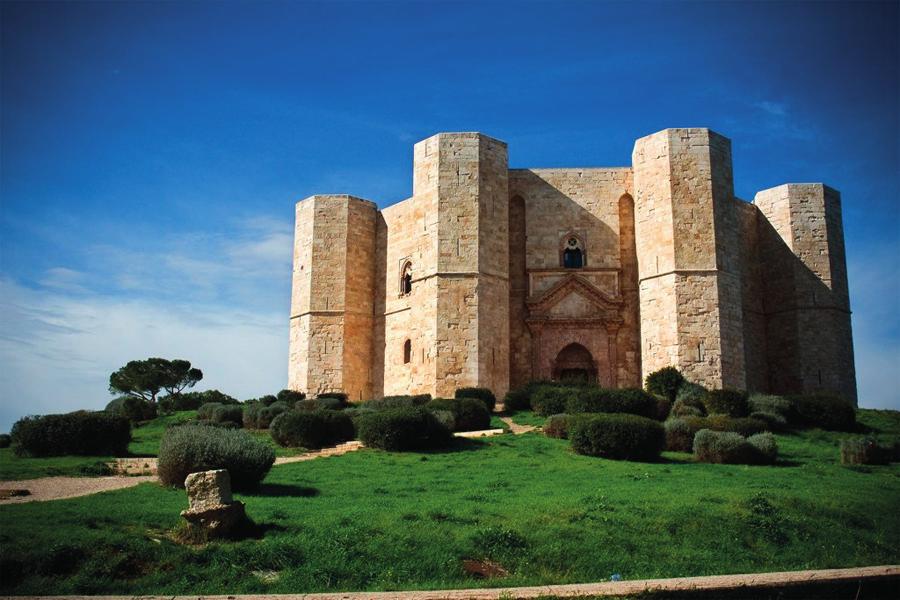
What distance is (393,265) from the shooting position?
28875mm

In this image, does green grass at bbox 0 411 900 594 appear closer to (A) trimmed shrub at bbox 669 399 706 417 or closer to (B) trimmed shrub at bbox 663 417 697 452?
(B) trimmed shrub at bbox 663 417 697 452

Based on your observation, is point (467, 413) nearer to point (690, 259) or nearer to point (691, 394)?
point (691, 394)

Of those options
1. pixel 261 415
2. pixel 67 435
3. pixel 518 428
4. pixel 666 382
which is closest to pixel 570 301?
pixel 666 382

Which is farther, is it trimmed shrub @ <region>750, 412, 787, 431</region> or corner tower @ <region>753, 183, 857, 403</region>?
corner tower @ <region>753, 183, 857, 403</region>

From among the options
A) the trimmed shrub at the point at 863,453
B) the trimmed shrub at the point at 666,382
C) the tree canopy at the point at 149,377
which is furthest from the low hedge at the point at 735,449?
the tree canopy at the point at 149,377

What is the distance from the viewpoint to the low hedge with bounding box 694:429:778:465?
1417 centimetres

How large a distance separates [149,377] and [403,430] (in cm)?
2786

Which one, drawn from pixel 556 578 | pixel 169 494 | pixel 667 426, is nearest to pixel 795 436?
pixel 667 426

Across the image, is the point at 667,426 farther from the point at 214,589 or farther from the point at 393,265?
the point at 393,265

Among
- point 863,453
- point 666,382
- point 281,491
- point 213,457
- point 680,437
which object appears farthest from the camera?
point 666,382

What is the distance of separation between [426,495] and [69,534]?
4562 millimetres

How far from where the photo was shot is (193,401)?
3173cm

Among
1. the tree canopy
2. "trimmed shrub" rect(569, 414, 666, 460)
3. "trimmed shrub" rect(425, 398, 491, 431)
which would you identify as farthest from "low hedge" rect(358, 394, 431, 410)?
the tree canopy

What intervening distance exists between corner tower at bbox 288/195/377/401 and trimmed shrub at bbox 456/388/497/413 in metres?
7.28
